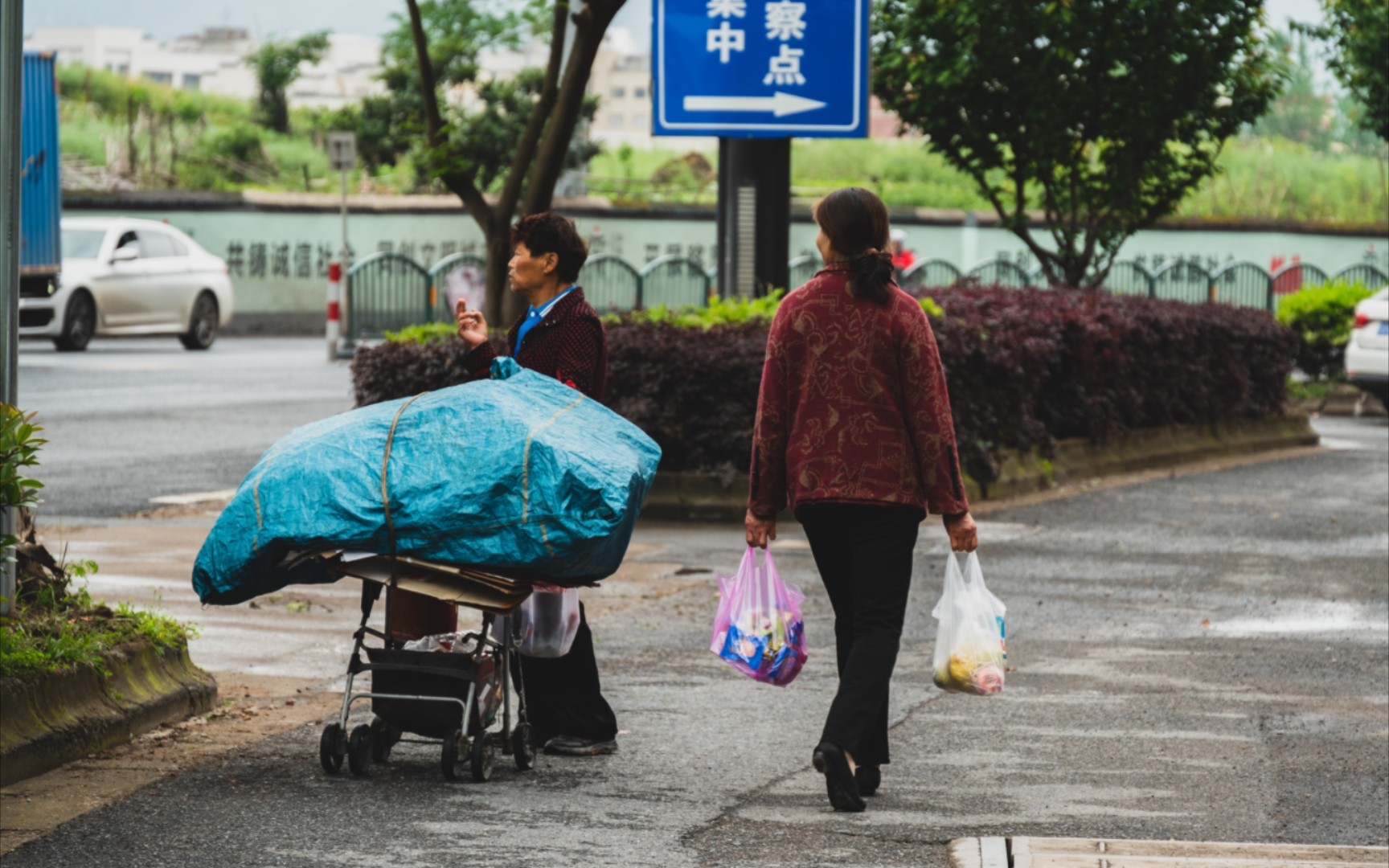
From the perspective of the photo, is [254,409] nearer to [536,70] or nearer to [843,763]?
[843,763]

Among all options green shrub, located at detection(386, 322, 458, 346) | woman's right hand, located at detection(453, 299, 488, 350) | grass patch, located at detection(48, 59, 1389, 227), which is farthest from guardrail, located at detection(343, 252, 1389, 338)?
woman's right hand, located at detection(453, 299, 488, 350)

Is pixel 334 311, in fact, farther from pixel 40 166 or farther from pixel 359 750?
pixel 359 750

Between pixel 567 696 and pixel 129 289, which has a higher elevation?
pixel 129 289

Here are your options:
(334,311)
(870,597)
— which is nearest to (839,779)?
(870,597)

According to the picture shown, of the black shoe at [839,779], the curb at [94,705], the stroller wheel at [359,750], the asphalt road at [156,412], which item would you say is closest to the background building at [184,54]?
the asphalt road at [156,412]

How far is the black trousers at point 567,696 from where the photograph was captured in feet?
21.0

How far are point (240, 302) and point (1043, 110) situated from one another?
70.5 feet

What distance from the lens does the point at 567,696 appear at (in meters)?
6.40

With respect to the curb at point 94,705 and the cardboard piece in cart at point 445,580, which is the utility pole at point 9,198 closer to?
the curb at point 94,705

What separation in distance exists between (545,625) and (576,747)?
0.41 m

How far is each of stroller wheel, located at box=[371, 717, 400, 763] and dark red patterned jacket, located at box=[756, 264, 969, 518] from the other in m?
1.27

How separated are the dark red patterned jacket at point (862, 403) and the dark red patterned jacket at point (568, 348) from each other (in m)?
0.74

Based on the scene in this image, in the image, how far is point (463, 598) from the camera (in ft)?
19.0

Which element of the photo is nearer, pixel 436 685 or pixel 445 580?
pixel 445 580
